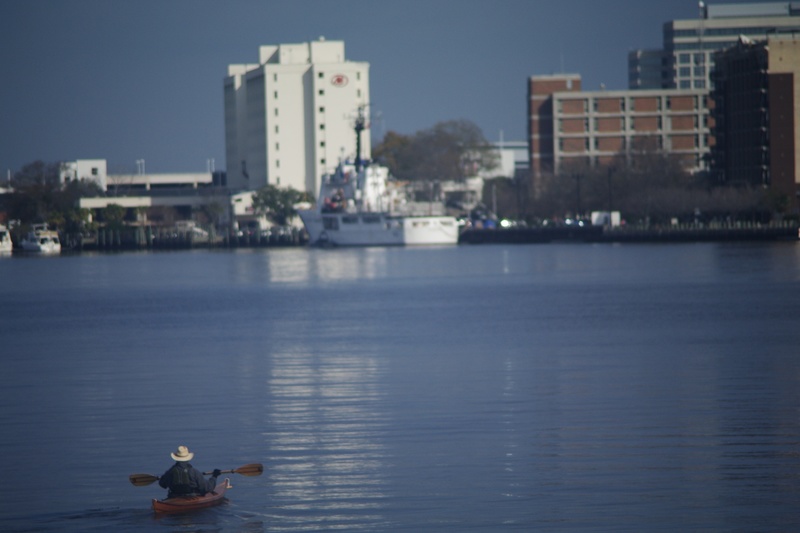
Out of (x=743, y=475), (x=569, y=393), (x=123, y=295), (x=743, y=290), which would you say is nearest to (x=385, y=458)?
(x=743, y=475)

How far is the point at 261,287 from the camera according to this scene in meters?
65.4

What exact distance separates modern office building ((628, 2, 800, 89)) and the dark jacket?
17220cm

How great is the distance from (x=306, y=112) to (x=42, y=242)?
33.6m

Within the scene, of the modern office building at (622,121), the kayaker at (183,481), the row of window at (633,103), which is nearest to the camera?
the kayaker at (183,481)

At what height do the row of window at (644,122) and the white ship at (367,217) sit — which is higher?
the row of window at (644,122)

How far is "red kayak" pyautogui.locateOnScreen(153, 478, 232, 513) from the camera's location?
1535cm

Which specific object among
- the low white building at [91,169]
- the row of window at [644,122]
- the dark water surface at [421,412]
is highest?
the row of window at [644,122]

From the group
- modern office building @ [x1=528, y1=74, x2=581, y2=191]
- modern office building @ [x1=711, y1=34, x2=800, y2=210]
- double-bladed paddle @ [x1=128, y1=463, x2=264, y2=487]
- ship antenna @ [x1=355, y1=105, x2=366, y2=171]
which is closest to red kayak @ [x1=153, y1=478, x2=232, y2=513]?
double-bladed paddle @ [x1=128, y1=463, x2=264, y2=487]

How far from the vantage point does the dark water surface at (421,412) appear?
15766 millimetres

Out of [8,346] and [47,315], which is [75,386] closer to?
[8,346]

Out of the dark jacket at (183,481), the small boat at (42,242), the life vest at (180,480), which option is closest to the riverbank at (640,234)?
the small boat at (42,242)

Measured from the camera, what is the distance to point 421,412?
22.4 metres

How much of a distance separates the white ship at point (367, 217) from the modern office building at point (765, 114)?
96.1 ft

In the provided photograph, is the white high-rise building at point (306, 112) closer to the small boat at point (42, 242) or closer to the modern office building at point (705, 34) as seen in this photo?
the small boat at point (42, 242)
